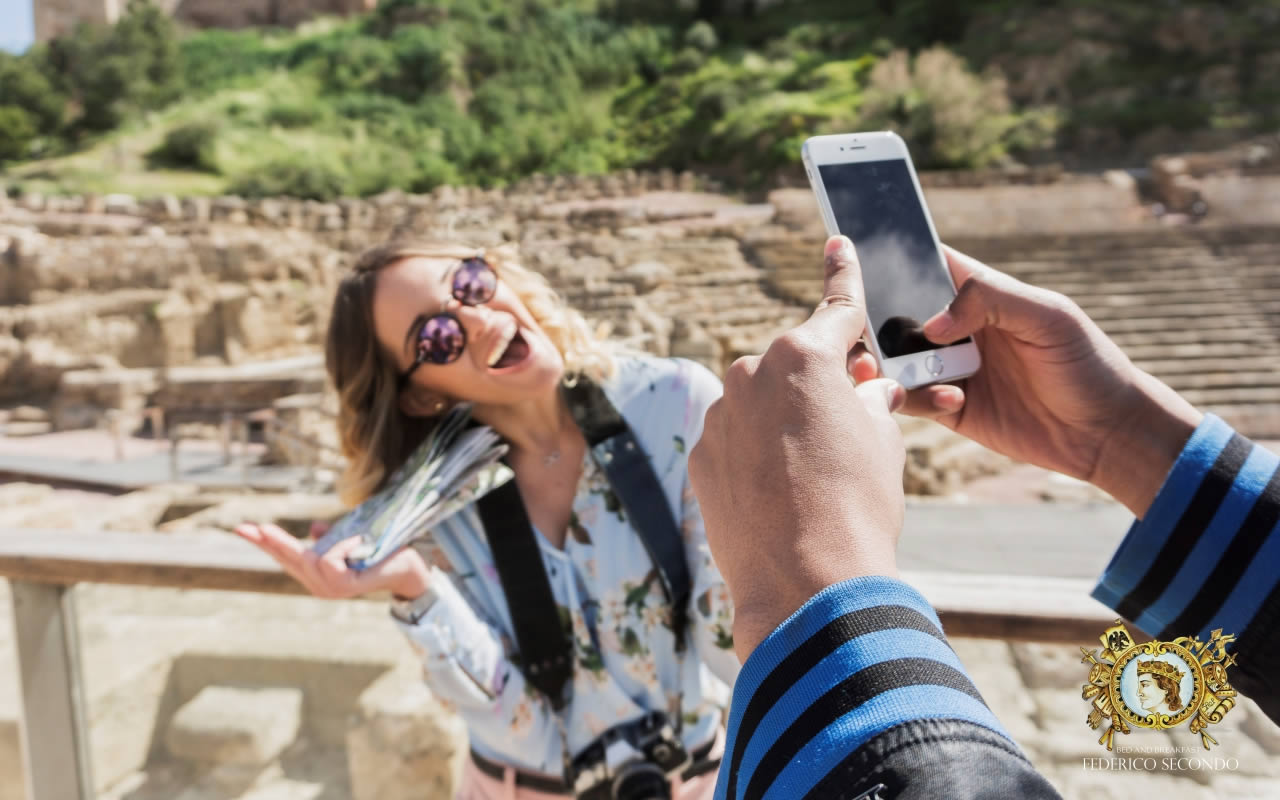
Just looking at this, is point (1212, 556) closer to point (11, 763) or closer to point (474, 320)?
point (474, 320)

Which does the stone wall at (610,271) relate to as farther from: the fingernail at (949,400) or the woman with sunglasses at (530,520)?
the fingernail at (949,400)

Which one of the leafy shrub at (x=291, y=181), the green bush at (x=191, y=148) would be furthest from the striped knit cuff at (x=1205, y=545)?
the green bush at (x=191, y=148)

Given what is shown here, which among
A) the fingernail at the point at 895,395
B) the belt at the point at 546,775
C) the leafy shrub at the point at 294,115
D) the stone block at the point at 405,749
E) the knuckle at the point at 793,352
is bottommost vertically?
→ the leafy shrub at the point at 294,115

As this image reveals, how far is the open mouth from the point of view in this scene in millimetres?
1431

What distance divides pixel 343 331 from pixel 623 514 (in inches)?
22.7

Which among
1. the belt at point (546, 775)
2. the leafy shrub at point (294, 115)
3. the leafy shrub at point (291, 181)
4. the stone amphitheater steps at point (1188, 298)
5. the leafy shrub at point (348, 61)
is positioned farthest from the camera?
the leafy shrub at point (348, 61)

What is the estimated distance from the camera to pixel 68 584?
5.24 ft

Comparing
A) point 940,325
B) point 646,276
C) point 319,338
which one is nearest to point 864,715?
point 940,325

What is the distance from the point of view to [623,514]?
1340 mm

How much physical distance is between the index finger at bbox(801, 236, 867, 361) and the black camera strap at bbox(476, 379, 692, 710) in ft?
2.02

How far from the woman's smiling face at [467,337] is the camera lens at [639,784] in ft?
1.91

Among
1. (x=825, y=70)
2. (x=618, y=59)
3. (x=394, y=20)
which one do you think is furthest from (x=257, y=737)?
(x=394, y=20)

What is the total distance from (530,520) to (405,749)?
0.99m

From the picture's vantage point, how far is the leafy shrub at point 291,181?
70.6ft
